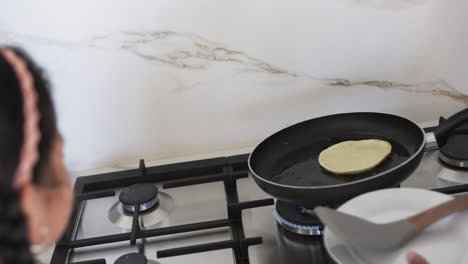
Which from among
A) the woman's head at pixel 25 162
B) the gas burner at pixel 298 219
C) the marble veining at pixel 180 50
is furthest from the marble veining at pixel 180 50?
the woman's head at pixel 25 162

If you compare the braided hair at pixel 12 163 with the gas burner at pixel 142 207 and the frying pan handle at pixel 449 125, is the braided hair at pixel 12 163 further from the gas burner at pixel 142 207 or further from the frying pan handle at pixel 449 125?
the frying pan handle at pixel 449 125

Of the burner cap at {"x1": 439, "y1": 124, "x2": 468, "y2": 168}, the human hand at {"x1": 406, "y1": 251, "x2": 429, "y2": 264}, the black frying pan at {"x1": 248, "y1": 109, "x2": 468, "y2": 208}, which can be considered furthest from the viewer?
the burner cap at {"x1": 439, "y1": 124, "x2": 468, "y2": 168}

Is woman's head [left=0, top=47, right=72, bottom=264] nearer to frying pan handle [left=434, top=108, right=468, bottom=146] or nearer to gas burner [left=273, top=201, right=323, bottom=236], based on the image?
gas burner [left=273, top=201, right=323, bottom=236]

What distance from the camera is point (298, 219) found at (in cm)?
77

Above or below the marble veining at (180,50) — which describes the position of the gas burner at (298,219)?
below

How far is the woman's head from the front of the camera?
35cm

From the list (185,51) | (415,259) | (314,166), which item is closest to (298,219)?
(314,166)

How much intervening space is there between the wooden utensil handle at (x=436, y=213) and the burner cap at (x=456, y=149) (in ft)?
0.66

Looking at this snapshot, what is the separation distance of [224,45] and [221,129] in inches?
5.9

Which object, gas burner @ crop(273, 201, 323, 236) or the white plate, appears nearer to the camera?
the white plate

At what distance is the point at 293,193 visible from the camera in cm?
71

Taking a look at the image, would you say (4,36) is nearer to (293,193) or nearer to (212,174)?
(212,174)

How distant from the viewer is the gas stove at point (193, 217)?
0.75 m

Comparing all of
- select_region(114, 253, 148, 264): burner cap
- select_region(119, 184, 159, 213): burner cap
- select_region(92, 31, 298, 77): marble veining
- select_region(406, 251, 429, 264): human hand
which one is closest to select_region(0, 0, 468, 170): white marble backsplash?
select_region(92, 31, 298, 77): marble veining
